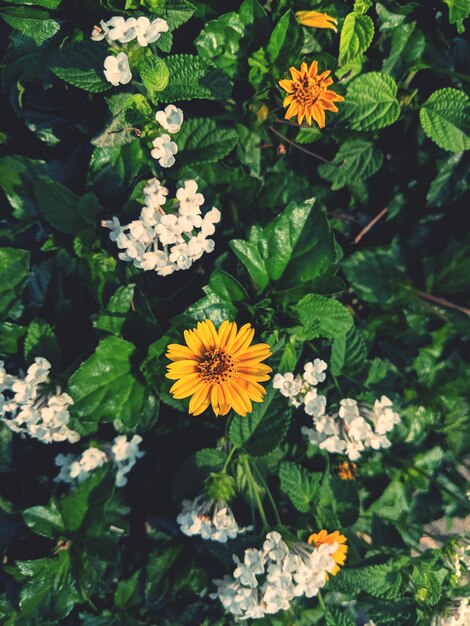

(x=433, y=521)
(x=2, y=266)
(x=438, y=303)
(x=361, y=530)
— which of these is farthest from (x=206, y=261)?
(x=433, y=521)

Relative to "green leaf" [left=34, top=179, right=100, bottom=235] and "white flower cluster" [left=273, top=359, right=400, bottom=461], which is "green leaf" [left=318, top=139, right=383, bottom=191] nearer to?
"white flower cluster" [left=273, top=359, right=400, bottom=461]

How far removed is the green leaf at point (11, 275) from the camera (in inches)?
69.6

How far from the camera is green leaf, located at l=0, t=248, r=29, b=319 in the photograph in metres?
1.77

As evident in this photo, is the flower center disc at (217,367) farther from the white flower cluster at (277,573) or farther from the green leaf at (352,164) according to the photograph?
the green leaf at (352,164)

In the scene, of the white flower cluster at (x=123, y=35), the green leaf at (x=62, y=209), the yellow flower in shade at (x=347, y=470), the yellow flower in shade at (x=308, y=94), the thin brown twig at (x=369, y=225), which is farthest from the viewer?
the thin brown twig at (x=369, y=225)

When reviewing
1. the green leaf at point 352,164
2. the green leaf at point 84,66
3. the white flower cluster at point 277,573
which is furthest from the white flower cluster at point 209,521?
the green leaf at point 84,66

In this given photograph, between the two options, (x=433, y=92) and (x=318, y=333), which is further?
(x=433, y=92)

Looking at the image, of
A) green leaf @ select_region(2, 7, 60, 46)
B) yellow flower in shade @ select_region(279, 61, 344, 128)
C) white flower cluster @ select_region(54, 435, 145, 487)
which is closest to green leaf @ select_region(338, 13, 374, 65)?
yellow flower in shade @ select_region(279, 61, 344, 128)

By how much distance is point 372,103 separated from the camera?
5.97 ft

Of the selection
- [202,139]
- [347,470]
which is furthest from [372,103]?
[347,470]

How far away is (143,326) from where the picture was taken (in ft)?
5.84

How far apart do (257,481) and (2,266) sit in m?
1.07

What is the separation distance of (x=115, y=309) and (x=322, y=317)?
622mm

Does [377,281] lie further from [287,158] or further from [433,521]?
[433,521]
